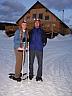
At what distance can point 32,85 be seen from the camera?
770 centimetres

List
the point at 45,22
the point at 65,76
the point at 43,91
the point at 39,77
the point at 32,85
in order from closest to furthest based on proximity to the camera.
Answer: the point at 43,91 → the point at 32,85 → the point at 39,77 → the point at 65,76 → the point at 45,22

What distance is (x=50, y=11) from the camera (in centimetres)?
5041

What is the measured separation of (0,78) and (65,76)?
2016 mm

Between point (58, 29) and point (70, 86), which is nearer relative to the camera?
point (70, 86)

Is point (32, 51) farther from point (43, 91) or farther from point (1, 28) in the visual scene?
point (1, 28)

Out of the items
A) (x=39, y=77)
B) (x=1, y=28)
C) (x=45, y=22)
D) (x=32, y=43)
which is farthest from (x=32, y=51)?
(x=1, y=28)

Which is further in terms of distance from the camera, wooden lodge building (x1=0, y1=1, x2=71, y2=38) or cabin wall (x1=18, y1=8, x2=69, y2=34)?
wooden lodge building (x1=0, y1=1, x2=71, y2=38)

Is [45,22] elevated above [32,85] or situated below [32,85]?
above

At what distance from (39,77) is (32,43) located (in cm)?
99

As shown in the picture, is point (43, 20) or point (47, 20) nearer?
point (47, 20)

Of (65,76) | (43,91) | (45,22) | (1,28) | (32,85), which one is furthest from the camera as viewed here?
(1,28)

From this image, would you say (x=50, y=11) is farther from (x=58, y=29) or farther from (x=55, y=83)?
(x=55, y=83)

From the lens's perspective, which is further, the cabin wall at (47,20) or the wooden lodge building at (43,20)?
the wooden lodge building at (43,20)

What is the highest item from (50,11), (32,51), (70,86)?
(50,11)
